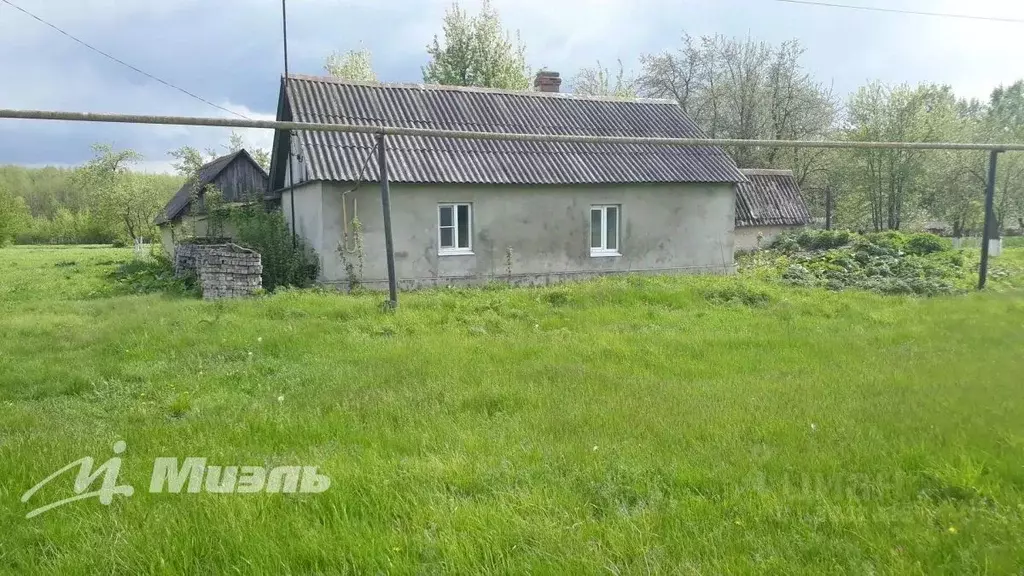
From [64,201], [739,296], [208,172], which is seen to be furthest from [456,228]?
[64,201]

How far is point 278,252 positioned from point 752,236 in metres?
16.3

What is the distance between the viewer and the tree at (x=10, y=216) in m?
46.6

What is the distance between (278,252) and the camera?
43.2 ft

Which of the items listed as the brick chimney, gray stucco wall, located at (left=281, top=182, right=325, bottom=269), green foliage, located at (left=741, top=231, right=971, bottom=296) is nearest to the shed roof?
gray stucco wall, located at (left=281, top=182, right=325, bottom=269)

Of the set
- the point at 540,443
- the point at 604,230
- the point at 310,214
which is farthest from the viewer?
the point at 604,230

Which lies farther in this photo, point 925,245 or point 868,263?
point 925,245

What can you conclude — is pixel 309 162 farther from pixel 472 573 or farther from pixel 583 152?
pixel 472 573

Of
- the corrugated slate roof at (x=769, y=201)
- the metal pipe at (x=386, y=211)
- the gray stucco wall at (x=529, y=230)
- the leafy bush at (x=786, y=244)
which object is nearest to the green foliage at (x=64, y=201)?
the gray stucco wall at (x=529, y=230)

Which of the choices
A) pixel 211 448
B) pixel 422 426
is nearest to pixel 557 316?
pixel 422 426

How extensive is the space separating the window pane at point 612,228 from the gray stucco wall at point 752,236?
8119 mm

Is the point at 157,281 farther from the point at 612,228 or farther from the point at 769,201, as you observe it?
the point at 769,201

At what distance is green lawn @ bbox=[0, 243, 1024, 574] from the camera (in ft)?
9.57

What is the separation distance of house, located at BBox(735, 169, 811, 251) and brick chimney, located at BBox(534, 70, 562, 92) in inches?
282

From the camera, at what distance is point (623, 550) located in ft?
9.50
